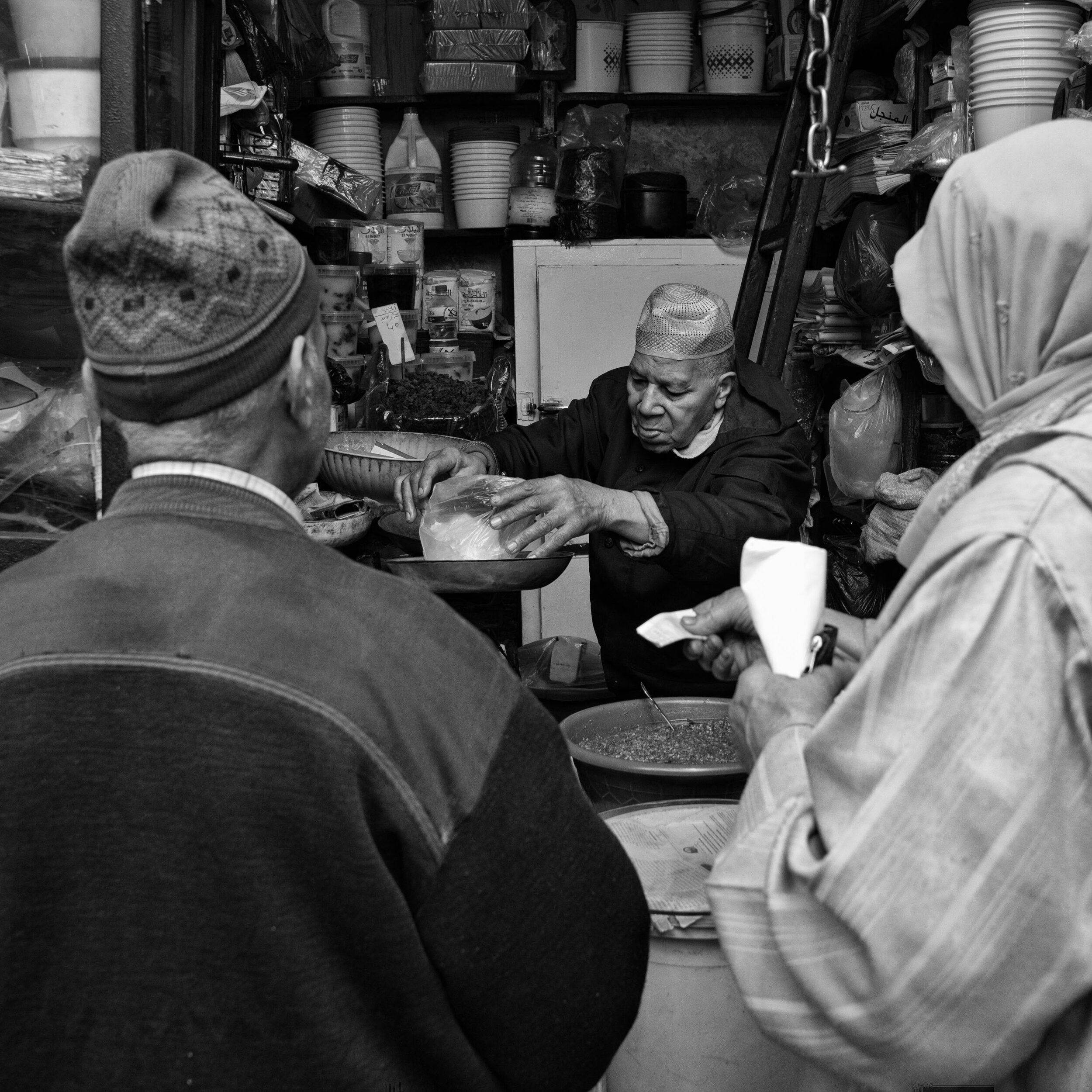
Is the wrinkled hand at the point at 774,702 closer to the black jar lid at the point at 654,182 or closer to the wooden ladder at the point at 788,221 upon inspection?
the wooden ladder at the point at 788,221

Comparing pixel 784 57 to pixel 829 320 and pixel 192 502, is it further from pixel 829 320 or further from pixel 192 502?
pixel 192 502

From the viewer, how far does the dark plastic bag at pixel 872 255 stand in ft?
12.5

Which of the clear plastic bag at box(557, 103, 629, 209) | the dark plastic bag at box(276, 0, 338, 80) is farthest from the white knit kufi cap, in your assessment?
the clear plastic bag at box(557, 103, 629, 209)

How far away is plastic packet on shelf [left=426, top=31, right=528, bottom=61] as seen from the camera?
459cm

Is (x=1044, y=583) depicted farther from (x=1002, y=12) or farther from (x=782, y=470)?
(x=1002, y=12)

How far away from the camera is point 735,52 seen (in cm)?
475

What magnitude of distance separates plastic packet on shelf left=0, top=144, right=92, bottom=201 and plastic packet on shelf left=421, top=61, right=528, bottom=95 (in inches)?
117

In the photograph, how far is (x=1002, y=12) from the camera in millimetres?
3012

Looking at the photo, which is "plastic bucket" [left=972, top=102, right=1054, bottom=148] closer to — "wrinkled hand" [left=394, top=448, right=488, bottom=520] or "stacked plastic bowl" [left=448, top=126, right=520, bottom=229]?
"wrinkled hand" [left=394, top=448, right=488, bottom=520]

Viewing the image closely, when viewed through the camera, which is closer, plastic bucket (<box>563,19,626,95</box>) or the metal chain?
the metal chain

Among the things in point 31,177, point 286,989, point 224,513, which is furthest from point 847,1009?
point 31,177

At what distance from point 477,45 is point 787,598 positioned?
382 cm

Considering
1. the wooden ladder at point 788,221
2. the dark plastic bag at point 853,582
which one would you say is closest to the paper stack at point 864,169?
the wooden ladder at point 788,221

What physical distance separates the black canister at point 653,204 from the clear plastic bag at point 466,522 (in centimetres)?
233
